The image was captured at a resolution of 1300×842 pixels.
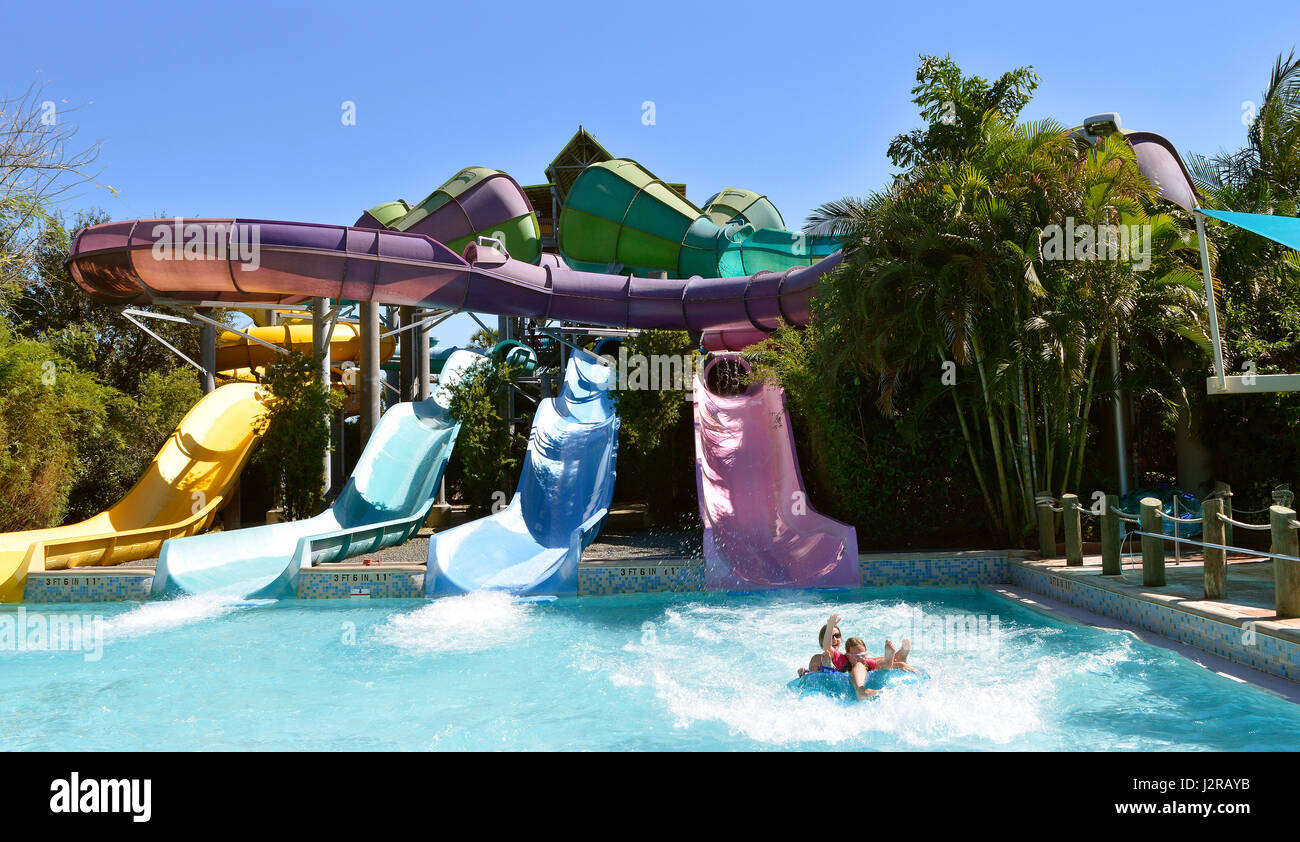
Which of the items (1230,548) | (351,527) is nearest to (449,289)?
(351,527)

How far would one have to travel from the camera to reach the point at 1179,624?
18.6 feet

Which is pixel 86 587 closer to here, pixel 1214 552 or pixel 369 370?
pixel 369 370

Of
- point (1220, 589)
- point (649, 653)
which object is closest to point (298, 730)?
point (649, 653)

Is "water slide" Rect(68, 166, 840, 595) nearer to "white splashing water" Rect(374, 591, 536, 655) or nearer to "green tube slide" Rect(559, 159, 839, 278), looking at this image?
"white splashing water" Rect(374, 591, 536, 655)

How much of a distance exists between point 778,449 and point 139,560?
7897 millimetres

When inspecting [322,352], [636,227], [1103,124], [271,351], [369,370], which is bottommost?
[369,370]

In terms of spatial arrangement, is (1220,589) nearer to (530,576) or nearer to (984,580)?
(984,580)

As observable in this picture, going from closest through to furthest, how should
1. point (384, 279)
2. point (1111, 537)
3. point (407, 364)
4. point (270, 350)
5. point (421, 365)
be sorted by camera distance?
point (1111, 537) < point (384, 279) < point (421, 365) < point (407, 364) < point (270, 350)

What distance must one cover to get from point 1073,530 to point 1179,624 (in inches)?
74.9

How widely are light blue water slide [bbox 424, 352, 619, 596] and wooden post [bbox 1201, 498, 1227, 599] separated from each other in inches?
207

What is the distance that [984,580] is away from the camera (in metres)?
8.30

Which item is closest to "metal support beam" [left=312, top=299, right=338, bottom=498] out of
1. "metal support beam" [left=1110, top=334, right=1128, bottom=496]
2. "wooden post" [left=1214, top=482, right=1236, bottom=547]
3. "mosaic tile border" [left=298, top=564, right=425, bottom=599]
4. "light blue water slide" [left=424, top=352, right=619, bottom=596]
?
"light blue water slide" [left=424, top=352, right=619, bottom=596]

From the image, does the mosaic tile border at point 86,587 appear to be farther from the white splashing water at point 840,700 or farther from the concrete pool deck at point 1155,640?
the concrete pool deck at point 1155,640

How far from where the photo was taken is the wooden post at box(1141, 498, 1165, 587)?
617 cm
